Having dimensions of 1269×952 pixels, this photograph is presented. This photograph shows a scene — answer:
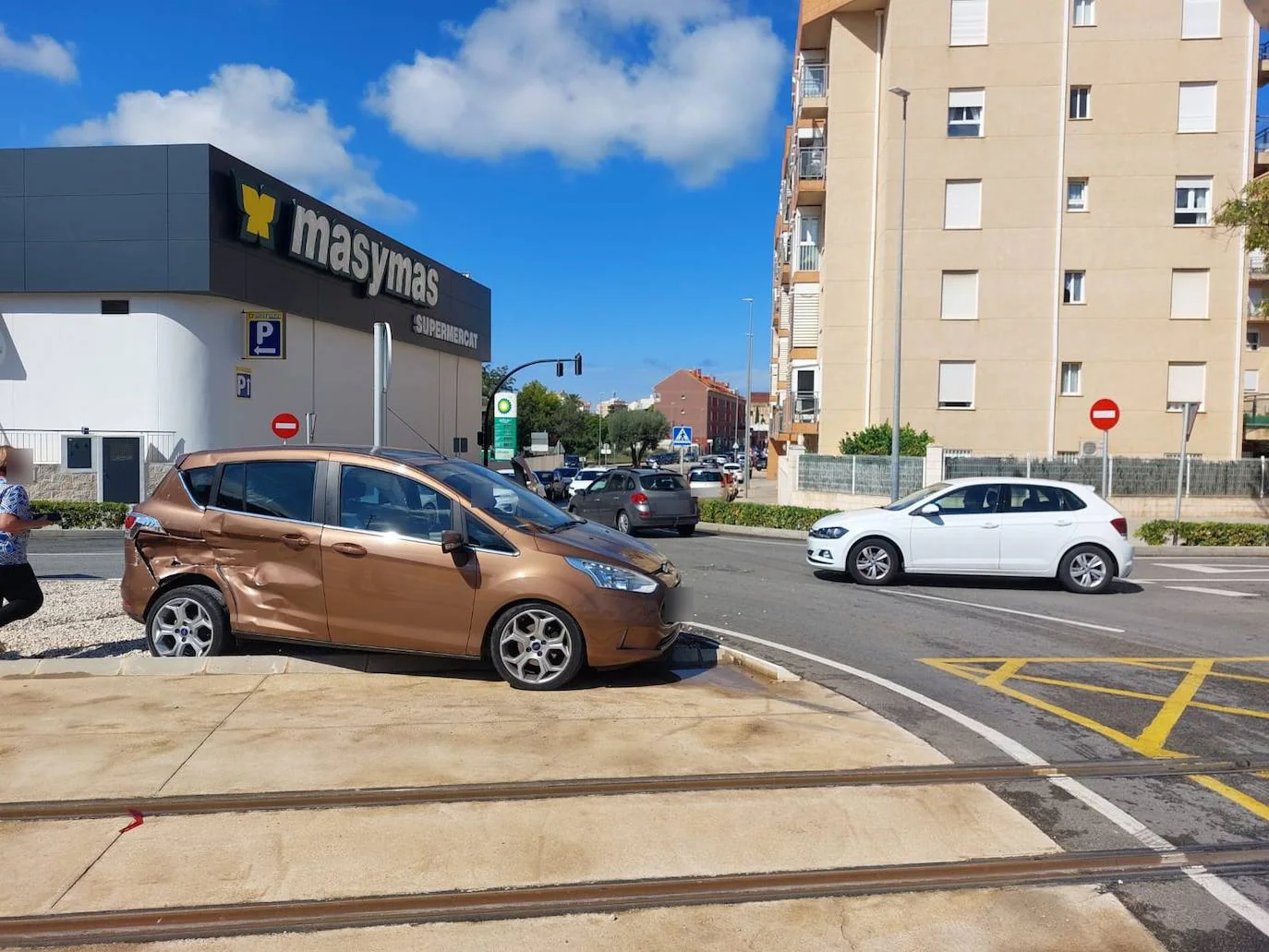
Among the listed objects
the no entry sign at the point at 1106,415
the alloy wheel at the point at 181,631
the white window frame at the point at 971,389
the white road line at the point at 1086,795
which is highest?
the white window frame at the point at 971,389

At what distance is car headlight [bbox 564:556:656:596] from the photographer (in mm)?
6590

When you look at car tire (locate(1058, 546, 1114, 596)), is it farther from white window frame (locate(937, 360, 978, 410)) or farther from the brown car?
white window frame (locate(937, 360, 978, 410))

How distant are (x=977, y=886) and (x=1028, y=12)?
3210cm

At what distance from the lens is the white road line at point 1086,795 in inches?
144

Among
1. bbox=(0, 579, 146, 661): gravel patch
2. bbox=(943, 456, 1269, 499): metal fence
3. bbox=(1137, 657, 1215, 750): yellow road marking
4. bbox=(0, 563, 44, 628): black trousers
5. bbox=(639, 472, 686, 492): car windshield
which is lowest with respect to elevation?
bbox=(1137, 657, 1215, 750): yellow road marking

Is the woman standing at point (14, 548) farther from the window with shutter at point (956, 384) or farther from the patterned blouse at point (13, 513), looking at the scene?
the window with shutter at point (956, 384)

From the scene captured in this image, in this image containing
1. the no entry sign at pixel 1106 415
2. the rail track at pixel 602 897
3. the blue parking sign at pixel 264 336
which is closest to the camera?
the rail track at pixel 602 897

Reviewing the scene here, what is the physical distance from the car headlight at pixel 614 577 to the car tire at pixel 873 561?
21.9 ft

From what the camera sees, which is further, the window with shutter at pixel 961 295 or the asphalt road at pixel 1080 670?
the window with shutter at pixel 961 295

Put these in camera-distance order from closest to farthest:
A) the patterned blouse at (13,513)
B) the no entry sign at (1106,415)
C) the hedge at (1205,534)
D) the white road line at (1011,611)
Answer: the patterned blouse at (13,513), the white road line at (1011,611), the hedge at (1205,534), the no entry sign at (1106,415)

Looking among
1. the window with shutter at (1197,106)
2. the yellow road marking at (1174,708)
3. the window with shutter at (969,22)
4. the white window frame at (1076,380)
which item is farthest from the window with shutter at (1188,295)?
the yellow road marking at (1174,708)

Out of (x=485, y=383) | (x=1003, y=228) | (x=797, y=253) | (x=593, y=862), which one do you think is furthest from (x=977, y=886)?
(x=485, y=383)

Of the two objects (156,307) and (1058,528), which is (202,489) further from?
(156,307)

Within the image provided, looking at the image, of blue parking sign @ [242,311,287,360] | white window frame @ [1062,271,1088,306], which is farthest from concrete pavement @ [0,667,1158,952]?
white window frame @ [1062,271,1088,306]
